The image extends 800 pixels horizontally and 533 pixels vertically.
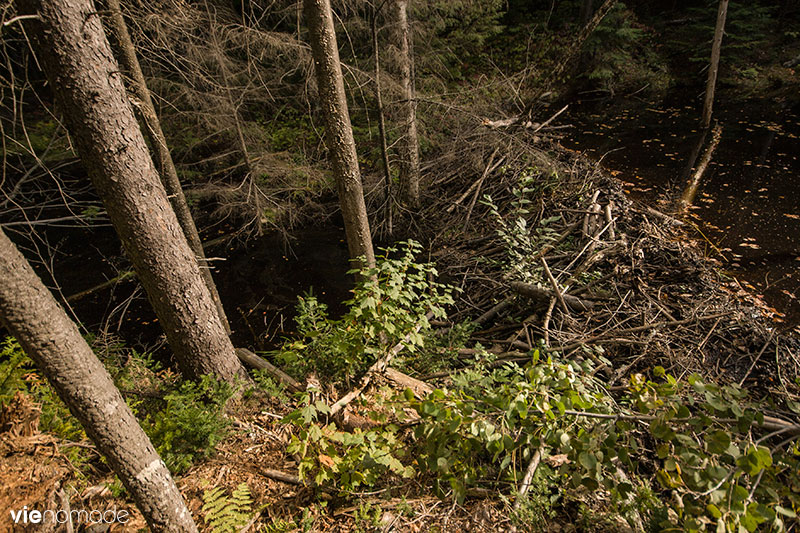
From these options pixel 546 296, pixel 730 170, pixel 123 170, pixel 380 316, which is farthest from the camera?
pixel 730 170

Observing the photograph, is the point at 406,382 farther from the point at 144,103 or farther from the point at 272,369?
the point at 144,103

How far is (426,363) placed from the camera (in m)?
4.52

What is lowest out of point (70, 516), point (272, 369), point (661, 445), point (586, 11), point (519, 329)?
point (519, 329)

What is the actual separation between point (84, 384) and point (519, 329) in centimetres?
454

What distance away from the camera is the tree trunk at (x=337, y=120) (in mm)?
3723

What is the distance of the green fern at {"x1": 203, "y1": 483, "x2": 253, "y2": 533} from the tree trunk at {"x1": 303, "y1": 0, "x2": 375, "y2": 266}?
2.33 metres

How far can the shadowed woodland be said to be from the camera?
1966mm

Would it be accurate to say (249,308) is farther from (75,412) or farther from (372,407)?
(75,412)

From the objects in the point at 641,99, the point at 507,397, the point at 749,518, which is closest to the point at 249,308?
the point at 507,397

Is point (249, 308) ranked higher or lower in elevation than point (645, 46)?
lower

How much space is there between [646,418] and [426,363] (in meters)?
2.80

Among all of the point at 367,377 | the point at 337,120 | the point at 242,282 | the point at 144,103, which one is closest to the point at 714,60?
the point at 337,120

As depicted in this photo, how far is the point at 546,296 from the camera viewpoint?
5082 millimetres

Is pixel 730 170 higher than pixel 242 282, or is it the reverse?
pixel 242 282
